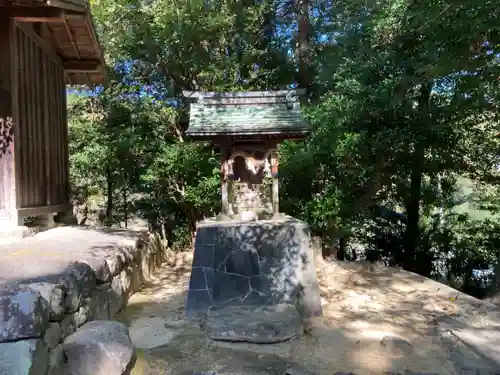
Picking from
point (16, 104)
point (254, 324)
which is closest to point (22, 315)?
point (254, 324)

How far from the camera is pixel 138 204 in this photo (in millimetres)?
13266

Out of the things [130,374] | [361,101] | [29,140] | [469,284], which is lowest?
[469,284]

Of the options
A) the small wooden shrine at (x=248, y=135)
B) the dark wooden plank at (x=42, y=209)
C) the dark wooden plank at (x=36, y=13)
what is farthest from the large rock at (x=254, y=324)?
the dark wooden plank at (x=36, y=13)

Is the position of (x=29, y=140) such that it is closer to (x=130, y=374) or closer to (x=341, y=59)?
(x=130, y=374)

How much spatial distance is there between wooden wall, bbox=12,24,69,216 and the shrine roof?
2328mm

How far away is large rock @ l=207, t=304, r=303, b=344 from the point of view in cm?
483

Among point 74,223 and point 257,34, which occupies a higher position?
point 257,34

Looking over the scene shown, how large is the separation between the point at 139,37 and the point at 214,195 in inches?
201

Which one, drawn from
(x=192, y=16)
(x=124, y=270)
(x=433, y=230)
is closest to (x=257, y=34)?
(x=192, y=16)

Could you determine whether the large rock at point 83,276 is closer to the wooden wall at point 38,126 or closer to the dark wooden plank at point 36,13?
the wooden wall at point 38,126

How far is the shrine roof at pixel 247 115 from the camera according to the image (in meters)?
6.77

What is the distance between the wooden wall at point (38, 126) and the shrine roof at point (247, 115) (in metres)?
2.33

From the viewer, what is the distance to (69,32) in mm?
6520

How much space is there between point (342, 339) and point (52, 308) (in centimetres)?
360
